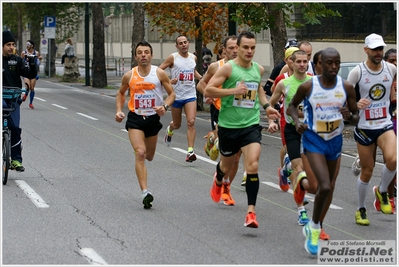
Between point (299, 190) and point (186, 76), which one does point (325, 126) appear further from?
point (186, 76)

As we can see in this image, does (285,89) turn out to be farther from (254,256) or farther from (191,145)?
(191,145)

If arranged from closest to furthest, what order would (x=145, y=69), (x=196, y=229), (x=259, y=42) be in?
(x=196, y=229), (x=145, y=69), (x=259, y=42)

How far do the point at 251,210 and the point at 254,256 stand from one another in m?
1.06

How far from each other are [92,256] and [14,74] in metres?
5.01

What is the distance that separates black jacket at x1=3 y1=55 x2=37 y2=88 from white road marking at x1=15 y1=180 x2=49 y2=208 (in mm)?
1283

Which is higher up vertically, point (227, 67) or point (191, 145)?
point (227, 67)

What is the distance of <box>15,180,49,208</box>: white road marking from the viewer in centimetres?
1005

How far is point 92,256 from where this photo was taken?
24.5 feet

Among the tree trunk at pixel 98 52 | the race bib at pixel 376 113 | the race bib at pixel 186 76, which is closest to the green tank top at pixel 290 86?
the race bib at pixel 376 113

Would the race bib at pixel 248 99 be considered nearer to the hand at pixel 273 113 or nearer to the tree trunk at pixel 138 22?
the hand at pixel 273 113

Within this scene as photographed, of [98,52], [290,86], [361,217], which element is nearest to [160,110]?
[290,86]

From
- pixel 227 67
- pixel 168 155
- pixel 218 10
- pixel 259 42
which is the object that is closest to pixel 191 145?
pixel 168 155

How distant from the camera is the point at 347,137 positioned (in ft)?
60.4

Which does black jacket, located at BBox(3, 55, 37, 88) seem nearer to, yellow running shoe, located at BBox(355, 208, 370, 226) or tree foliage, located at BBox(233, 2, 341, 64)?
yellow running shoe, located at BBox(355, 208, 370, 226)
